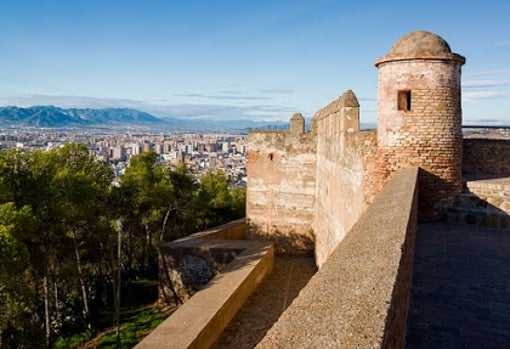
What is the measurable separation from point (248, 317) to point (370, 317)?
9889 mm

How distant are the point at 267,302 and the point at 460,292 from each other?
8.33 metres

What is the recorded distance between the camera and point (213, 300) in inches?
430

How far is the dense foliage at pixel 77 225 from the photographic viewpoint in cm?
1052

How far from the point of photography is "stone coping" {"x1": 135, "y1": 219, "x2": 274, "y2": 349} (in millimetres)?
9180

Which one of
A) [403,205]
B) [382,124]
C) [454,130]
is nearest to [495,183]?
[454,130]

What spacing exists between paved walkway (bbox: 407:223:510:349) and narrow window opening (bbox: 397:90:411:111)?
2.06 metres

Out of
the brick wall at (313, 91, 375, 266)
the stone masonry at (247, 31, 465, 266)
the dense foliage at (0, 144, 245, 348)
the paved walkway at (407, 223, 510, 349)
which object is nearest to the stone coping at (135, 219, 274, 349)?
the brick wall at (313, 91, 375, 266)

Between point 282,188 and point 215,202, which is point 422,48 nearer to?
point 282,188

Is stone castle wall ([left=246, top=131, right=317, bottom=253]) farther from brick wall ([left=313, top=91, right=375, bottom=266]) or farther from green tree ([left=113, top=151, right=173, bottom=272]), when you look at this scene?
green tree ([left=113, top=151, right=173, bottom=272])

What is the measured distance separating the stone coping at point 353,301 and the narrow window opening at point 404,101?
14.0 feet

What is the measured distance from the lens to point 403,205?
4637mm

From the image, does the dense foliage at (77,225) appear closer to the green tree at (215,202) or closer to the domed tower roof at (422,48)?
the green tree at (215,202)

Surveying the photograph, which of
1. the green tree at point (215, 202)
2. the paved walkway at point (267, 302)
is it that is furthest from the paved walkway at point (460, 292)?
the green tree at point (215, 202)

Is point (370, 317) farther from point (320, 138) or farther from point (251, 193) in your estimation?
point (251, 193)
